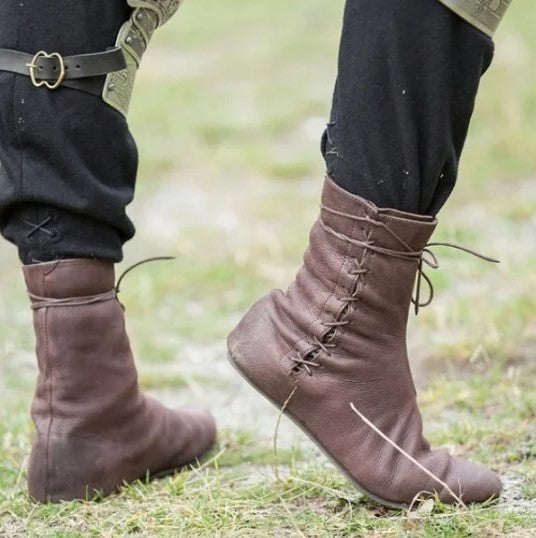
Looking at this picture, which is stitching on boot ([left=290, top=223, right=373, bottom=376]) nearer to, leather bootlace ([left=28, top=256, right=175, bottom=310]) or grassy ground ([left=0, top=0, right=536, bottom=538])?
grassy ground ([left=0, top=0, right=536, bottom=538])

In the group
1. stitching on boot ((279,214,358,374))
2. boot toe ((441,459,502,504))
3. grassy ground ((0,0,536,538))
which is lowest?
grassy ground ((0,0,536,538))

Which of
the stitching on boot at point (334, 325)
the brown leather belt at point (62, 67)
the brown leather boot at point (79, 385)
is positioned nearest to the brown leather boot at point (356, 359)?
the stitching on boot at point (334, 325)

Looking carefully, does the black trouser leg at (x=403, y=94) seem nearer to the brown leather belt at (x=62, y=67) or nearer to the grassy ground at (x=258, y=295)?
the brown leather belt at (x=62, y=67)

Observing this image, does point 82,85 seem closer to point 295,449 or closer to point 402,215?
point 402,215

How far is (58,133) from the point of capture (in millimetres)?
1496

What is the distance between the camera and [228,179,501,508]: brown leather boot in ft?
4.74

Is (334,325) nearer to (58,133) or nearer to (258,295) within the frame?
(58,133)

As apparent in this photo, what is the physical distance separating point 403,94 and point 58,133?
0.50 metres

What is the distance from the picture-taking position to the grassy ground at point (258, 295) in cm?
151

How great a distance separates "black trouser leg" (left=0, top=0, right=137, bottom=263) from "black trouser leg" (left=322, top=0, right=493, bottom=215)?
0.36 m

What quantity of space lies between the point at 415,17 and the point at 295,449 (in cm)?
81

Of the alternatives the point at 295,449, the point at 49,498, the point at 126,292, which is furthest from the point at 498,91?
the point at 49,498

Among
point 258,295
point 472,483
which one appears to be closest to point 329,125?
point 472,483

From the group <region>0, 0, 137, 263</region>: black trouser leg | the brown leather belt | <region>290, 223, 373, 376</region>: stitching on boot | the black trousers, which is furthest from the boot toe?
the brown leather belt
